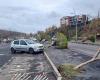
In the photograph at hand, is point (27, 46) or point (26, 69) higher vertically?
point (27, 46)

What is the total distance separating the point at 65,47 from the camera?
48969 millimetres

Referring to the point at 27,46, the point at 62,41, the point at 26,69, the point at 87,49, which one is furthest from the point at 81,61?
the point at 62,41

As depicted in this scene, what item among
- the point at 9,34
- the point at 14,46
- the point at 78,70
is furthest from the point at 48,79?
the point at 9,34

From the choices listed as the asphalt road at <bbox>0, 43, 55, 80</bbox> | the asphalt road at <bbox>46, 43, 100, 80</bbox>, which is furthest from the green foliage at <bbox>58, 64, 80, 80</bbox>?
the asphalt road at <bbox>0, 43, 55, 80</bbox>

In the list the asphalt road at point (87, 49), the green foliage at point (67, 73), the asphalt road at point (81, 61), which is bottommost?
the asphalt road at point (87, 49)

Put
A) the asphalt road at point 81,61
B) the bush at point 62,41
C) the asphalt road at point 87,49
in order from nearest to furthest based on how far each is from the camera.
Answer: the asphalt road at point 81,61
the asphalt road at point 87,49
the bush at point 62,41

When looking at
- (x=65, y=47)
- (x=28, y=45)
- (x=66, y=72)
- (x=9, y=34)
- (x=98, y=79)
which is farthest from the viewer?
(x=9, y=34)

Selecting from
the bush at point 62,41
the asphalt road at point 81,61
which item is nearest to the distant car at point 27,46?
the asphalt road at point 81,61

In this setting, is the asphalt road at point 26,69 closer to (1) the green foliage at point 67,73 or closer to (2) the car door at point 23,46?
(1) the green foliage at point 67,73

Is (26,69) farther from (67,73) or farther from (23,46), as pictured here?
(23,46)

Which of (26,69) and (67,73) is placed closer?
(67,73)

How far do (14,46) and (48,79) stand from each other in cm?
2625

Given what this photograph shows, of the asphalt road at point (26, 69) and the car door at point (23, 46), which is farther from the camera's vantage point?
the car door at point (23, 46)

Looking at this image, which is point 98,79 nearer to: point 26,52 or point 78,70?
point 78,70
